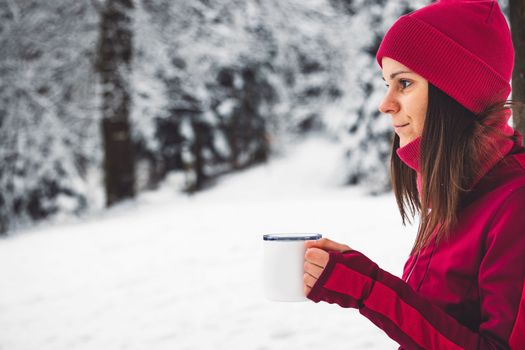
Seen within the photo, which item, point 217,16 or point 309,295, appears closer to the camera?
point 309,295

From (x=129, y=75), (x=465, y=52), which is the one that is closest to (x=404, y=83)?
(x=465, y=52)

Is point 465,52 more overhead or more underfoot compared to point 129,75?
more underfoot

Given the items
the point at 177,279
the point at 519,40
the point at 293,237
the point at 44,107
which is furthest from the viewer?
the point at 44,107

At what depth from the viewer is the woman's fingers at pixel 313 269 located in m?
1.31

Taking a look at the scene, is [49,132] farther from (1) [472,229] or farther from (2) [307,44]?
(1) [472,229]

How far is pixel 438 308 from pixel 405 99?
57 cm

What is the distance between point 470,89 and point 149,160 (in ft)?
49.6

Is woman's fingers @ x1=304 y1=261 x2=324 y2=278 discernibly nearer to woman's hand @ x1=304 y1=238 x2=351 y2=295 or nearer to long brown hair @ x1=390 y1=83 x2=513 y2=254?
woman's hand @ x1=304 y1=238 x2=351 y2=295

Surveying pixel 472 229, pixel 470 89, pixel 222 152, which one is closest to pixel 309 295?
pixel 472 229

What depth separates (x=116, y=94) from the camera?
1030 cm

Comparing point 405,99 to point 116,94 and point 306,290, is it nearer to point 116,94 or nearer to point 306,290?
point 306,290

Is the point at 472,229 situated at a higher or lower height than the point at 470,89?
lower

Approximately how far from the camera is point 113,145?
10594 millimetres

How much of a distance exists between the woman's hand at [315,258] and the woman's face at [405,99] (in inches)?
15.6
